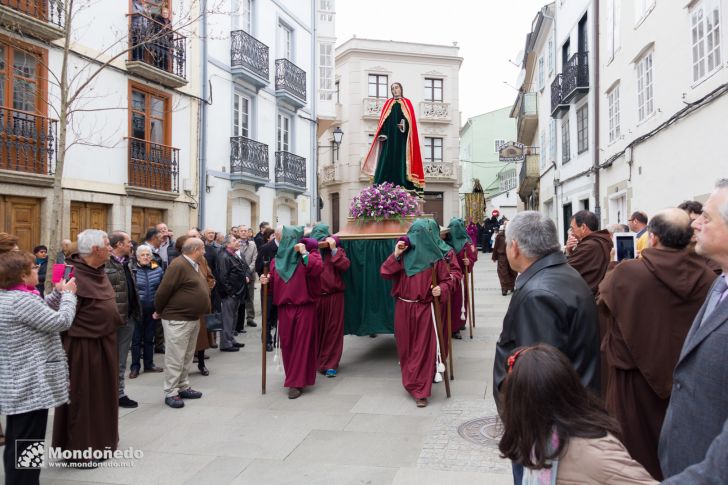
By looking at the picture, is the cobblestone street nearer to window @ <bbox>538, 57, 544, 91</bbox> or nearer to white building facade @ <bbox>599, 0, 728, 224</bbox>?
white building facade @ <bbox>599, 0, 728, 224</bbox>

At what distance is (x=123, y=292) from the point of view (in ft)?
19.1

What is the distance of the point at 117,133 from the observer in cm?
1311

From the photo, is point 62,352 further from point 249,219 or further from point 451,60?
point 451,60

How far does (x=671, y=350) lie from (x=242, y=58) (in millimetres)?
16035

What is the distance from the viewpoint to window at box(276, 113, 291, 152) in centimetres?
2016

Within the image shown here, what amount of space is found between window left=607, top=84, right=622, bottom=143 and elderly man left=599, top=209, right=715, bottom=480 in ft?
39.7

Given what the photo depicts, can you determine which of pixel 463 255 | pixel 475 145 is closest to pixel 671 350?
pixel 463 255

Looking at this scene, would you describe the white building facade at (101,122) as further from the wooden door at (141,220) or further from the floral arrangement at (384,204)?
the floral arrangement at (384,204)

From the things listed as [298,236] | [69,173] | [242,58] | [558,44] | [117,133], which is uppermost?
[558,44]

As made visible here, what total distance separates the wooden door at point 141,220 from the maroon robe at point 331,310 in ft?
26.5

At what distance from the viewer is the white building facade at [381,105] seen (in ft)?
111

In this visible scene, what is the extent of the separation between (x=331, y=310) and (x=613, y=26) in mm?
11749

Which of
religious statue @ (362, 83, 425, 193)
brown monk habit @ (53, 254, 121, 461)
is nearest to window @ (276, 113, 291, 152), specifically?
religious statue @ (362, 83, 425, 193)

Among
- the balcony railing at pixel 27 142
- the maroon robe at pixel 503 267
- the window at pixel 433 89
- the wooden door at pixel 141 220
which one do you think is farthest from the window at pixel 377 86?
the balcony railing at pixel 27 142
